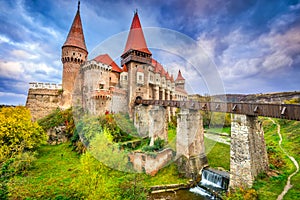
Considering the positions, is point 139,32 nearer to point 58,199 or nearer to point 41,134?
point 41,134

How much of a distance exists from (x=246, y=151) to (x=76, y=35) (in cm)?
2696

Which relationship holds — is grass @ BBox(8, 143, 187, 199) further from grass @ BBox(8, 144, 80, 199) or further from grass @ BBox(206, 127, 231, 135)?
grass @ BBox(206, 127, 231, 135)

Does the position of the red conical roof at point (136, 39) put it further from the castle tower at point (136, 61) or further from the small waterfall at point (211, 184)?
the small waterfall at point (211, 184)

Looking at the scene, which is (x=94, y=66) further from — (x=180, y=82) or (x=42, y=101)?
(x=180, y=82)

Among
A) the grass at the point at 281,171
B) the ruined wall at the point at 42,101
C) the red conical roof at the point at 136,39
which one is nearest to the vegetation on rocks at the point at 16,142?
the ruined wall at the point at 42,101

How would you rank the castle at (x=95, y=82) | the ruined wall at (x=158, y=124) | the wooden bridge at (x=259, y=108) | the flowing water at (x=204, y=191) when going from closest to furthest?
the wooden bridge at (x=259, y=108), the flowing water at (x=204, y=191), the ruined wall at (x=158, y=124), the castle at (x=95, y=82)

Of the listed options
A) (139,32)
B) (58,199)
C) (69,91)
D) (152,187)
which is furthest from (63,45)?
(152,187)

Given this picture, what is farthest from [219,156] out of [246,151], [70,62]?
[70,62]

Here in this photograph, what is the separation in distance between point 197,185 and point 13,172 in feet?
51.5

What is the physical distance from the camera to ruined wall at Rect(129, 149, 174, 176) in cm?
1339

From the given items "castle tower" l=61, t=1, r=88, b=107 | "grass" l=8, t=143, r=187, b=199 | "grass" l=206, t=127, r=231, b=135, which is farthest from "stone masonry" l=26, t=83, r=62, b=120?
"grass" l=206, t=127, r=231, b=135

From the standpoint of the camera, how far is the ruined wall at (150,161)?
43.9 feet

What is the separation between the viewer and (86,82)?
67.2ft

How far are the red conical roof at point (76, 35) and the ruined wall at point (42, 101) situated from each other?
25.7ft
